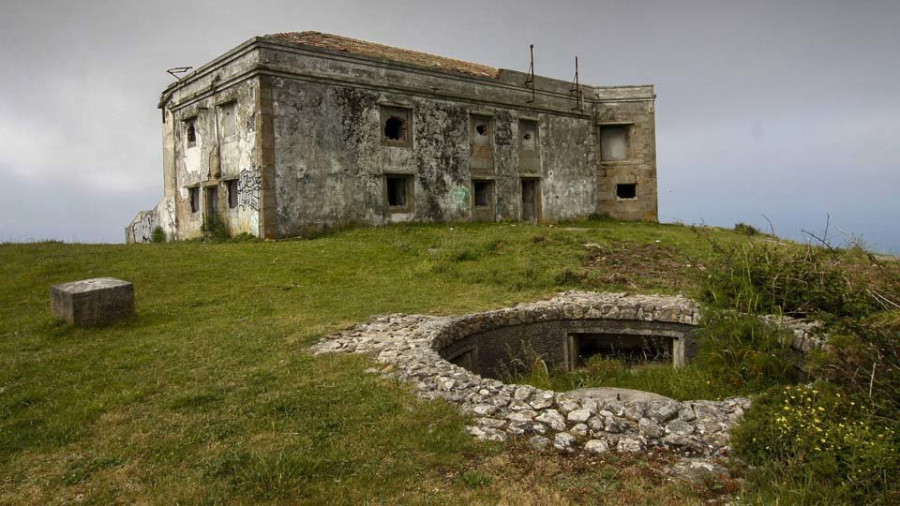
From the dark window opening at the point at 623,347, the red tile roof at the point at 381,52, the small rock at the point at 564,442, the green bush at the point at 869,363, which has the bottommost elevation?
the dark window opening at the point at 623,347

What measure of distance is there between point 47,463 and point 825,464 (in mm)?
5061

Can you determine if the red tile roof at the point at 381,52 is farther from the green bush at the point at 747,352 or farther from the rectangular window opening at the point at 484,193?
the green bush at the point at 747,352

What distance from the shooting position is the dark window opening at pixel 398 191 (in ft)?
60.8

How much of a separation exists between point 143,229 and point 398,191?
10.8 meters

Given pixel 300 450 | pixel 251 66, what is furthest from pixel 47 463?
pixel 251 66

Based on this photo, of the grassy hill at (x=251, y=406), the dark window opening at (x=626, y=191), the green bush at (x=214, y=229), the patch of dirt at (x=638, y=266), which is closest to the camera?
the grassy hill at (x=251, y=406)

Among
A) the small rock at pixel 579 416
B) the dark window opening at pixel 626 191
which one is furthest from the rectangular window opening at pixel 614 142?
the small rock at pixel 579 416

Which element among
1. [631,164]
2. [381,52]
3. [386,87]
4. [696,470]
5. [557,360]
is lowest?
[557,360]

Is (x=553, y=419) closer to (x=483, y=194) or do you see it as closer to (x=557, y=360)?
(x=557, y=360)

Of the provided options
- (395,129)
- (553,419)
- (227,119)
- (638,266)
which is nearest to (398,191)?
(395,129)

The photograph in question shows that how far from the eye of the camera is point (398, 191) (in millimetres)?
18625

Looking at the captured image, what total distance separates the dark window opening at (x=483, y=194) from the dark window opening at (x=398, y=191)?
10.2ft

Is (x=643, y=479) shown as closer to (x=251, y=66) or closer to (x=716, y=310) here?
(x=716, y=310)

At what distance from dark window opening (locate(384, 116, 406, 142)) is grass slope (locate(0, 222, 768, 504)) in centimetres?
843
